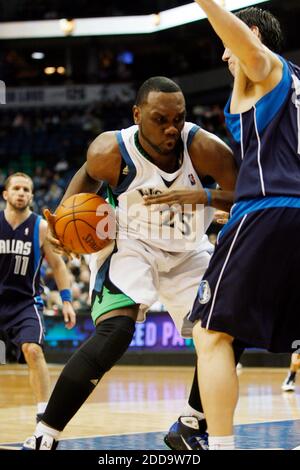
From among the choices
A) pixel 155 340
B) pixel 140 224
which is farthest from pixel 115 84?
pixel 140 224

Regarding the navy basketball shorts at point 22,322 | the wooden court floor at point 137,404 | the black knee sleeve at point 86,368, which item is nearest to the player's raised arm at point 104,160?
the black knee sleeve at point 86,368

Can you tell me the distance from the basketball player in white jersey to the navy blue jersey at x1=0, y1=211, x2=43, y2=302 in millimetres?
2416

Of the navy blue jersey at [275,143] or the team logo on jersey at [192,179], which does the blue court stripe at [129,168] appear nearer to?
the team logo on jersey at [192,179]

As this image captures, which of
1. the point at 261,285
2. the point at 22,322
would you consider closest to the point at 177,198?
the point at 261,285

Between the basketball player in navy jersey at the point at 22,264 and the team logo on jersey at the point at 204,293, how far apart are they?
3.09m

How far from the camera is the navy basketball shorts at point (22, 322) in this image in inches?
248

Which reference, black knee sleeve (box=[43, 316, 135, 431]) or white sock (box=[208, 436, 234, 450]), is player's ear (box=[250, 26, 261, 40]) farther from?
white sock (box=[208, 436, 234, 450])

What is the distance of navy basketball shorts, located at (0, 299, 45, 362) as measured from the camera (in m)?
6.31

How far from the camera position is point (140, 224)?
4.37m

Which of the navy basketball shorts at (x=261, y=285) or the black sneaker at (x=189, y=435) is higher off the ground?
the navy basketball shorts at (x=261, y=285)

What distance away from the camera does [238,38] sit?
10.9 ft

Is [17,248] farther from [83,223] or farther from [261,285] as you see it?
Result: [261,285]

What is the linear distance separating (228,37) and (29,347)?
3.53m

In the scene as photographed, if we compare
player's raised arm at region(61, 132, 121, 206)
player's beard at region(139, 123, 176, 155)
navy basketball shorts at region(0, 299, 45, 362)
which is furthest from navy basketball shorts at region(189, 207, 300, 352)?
navy basketball shorts at region(0, 299, 45, 362)
